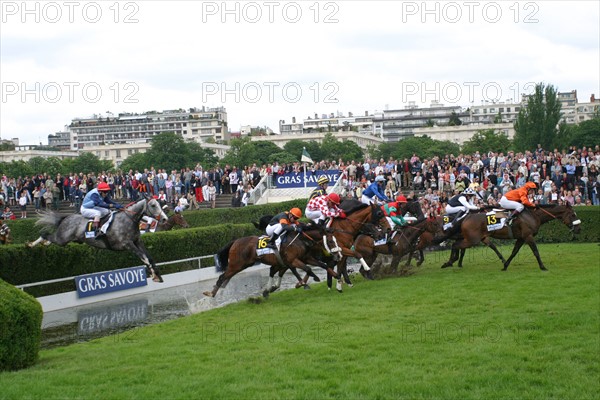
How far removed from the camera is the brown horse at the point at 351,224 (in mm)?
16547

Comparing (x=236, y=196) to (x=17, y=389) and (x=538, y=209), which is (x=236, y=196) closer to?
(x=538, y=209)

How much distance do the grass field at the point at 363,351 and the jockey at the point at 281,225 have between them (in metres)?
1.49

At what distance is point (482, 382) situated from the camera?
339 inches

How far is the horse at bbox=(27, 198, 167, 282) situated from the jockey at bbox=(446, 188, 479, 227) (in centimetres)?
754

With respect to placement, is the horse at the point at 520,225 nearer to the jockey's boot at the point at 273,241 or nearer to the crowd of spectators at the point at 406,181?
the crowd of spectators at the point at 406,181

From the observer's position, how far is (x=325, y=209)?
1684 cm

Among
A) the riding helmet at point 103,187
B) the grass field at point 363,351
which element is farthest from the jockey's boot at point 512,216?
the riding helmet at point 103,187

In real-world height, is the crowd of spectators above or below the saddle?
above

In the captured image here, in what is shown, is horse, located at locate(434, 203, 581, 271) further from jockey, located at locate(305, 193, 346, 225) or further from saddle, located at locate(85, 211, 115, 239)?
saddle, located at locate(85, 211, 115, 239)

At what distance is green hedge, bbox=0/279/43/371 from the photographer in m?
9.81

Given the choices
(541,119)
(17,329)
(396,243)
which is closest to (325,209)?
(396,243)

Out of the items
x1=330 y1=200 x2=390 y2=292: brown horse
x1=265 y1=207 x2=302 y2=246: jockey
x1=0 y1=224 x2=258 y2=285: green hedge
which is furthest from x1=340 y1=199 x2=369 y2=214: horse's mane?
x1=0 y1=224 x2=258 y2=285: green hedge

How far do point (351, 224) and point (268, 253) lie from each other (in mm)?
2079

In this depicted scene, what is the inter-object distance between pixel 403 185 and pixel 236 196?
795 cm
